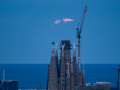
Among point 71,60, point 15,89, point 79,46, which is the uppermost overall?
point 79,46

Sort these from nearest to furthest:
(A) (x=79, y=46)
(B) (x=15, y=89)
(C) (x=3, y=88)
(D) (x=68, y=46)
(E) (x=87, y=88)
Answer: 1. (E) (x=87, y=88)
2. (D) (x=68, y=46)
3. (A) (x=79, y=46)
4. (C) (x=3, y=88)
5. (B) (x=15, y=89)

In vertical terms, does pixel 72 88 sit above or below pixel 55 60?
below

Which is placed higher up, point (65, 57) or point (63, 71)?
point (65, 57)

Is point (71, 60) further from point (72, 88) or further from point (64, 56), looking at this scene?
point (72, 88)

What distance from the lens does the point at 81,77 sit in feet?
217

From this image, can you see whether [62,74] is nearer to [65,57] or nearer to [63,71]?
[63,71]

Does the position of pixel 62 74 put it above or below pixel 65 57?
below

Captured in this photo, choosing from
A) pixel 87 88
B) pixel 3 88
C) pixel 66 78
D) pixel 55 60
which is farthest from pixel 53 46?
pixel 3 88

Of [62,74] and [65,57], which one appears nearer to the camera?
[62,74]

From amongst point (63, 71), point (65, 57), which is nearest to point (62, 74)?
point (63, 71)

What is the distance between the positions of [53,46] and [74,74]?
27.7 ft

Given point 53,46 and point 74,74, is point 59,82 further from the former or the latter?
point 53,46

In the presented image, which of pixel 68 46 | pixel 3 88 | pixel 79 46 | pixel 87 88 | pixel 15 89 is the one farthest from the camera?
pixel 15 89

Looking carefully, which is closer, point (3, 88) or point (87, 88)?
point (87, 88)
